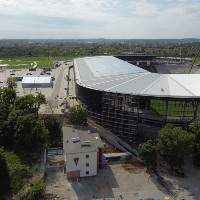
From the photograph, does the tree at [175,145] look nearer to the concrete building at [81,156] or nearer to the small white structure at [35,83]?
the concrete building at [81,156]

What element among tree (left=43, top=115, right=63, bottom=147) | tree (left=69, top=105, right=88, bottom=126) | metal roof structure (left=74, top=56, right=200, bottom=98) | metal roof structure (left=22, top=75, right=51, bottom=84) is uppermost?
metal roof structure (left=74, top=56, right=200, bottom=98)

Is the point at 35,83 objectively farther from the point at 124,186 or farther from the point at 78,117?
the point at 124,186

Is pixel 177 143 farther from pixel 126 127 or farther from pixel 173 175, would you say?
pixel 126 127

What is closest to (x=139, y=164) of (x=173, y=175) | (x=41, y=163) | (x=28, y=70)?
(x=173, y=175)

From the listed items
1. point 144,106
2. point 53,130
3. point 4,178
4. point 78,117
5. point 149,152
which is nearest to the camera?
point 4,178

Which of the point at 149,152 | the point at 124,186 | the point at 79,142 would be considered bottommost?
the point at 124,186

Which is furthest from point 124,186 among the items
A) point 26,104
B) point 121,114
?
point 26,104

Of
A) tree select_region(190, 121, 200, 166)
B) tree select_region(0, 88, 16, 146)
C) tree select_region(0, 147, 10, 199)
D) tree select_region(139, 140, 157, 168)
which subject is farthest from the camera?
tree select_region(0, 88, 16, 146)

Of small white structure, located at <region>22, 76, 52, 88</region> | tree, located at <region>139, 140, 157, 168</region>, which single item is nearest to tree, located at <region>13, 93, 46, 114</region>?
tree, located at <region>139, 140, 157, 168</region>

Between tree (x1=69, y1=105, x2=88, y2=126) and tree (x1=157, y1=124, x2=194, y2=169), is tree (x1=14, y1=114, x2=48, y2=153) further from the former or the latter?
tree (x1=157, y1=124, x2=194, y2=169)

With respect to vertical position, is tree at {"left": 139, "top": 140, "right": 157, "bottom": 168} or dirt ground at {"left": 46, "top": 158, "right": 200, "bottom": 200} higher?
tree at {"left": 139, "top": 140, "right": 157, "bottom": 168}
